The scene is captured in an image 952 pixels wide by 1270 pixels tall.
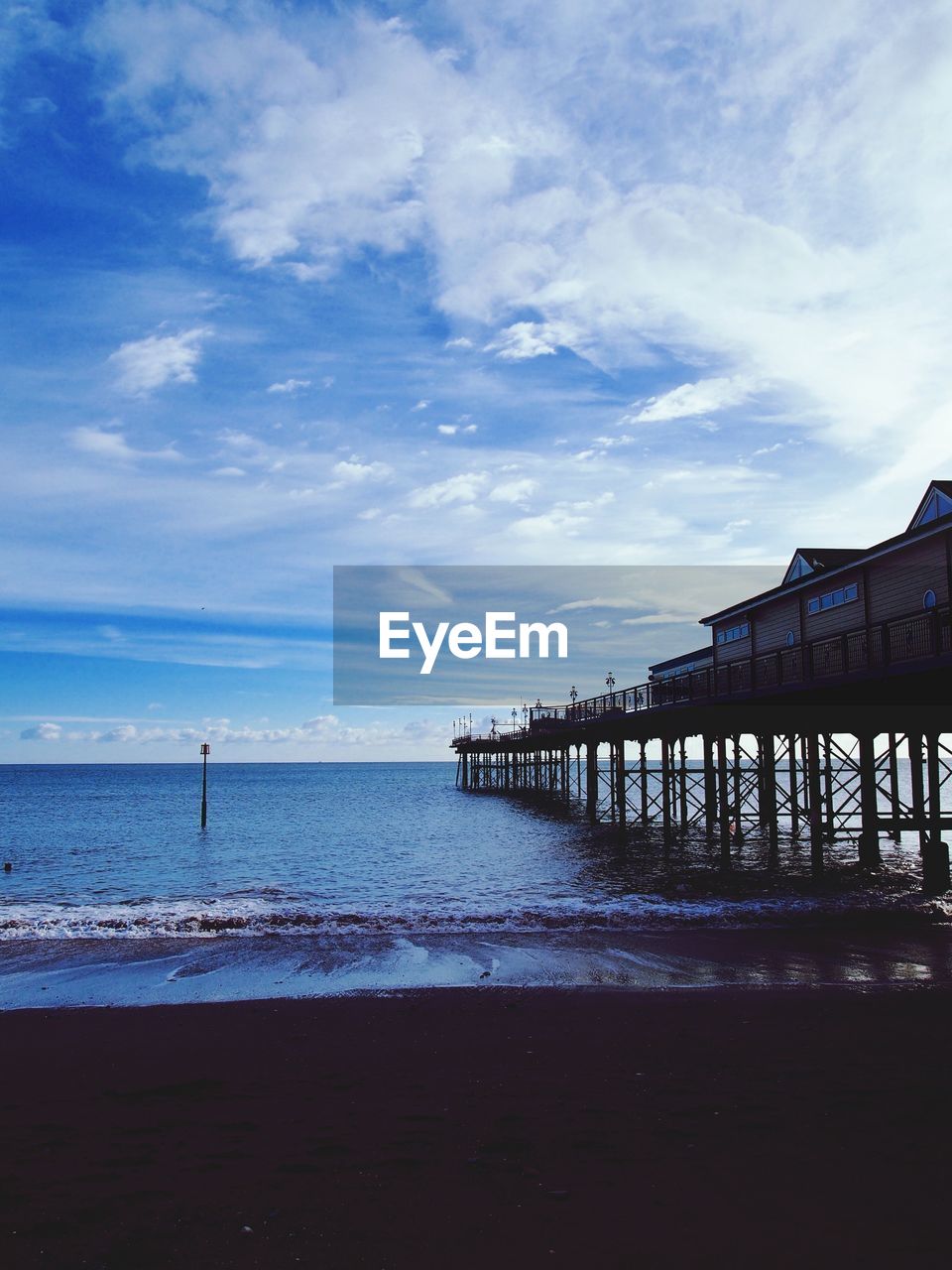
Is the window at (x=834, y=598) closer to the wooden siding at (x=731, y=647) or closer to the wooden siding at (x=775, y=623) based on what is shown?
the wooden siding at (x=775, y=623)

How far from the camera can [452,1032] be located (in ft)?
30.4

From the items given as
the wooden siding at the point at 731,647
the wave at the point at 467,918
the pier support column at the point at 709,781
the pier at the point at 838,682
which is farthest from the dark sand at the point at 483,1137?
the pier support column at the point at 709,781

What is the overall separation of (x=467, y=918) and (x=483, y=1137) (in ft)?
37.8

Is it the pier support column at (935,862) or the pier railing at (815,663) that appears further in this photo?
the pier support column at (935,862)

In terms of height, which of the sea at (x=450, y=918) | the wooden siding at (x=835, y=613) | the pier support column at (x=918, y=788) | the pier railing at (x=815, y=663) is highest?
the wooden siding at (x=835, y=613)

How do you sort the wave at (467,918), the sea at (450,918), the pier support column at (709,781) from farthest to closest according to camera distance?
1. the pier support column at (709,781)
2. the wave at (467,918)
3. the sea at (450,918)

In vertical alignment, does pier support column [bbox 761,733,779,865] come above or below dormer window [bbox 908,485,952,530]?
below

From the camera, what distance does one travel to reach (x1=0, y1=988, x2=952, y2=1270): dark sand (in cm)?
499

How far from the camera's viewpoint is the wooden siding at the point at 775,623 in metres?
25.8

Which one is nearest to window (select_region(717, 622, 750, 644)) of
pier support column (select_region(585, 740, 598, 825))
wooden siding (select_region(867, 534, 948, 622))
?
wooden siding (select_region(867, 534, 948, 622))

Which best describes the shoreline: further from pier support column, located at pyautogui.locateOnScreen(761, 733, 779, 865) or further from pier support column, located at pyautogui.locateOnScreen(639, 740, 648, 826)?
pier support column, located at pyautogui.locateOnScreen(639, 740, 648, 826)

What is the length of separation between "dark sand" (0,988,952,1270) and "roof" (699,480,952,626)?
10.9 m

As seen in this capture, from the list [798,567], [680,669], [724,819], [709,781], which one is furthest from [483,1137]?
[680,669]

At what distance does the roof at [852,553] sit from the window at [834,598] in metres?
0.52
